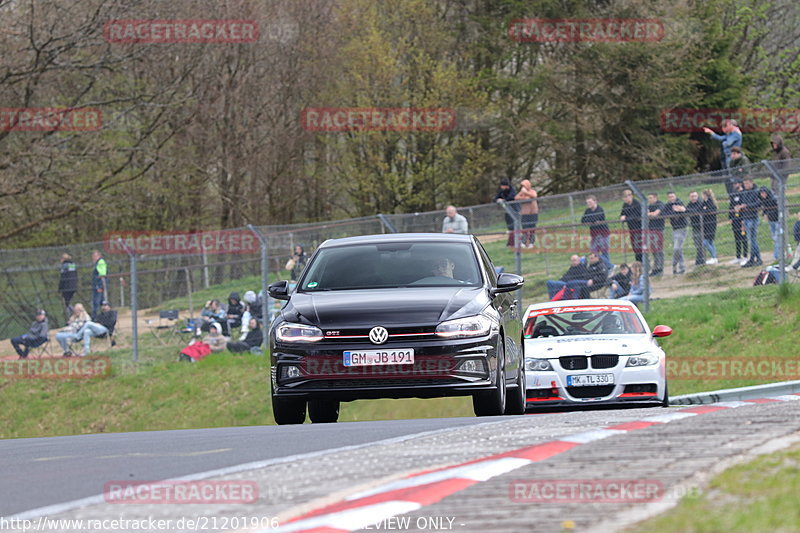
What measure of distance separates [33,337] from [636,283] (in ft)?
39.2

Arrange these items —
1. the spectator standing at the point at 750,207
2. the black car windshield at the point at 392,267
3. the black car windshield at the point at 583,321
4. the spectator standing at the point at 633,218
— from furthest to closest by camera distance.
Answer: the spectator standing at the point at 633,218, the spectator standing at the point at 750,207, the black car windshield at the point at 583,321, the black car windshield at the point at 392,267

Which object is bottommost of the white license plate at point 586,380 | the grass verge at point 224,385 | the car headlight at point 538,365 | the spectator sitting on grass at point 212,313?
the grass verge at point 224,385

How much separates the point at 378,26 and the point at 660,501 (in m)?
52.8

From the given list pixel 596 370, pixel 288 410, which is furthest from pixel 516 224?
pixel 288 410

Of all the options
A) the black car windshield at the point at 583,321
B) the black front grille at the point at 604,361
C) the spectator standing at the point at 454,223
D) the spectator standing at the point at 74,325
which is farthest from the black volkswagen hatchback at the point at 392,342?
the spectator standing at the point at 74,325

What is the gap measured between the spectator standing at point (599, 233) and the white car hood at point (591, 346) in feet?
24.8

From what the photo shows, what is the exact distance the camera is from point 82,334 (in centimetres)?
2619

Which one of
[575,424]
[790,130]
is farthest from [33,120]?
[790,130]

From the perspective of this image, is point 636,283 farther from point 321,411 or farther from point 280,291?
point 280,291

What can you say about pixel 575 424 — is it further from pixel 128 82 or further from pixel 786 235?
pixel 128 82

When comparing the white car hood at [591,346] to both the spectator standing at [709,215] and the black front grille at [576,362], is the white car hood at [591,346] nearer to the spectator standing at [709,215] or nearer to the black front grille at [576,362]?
the black front grille at [576,362]

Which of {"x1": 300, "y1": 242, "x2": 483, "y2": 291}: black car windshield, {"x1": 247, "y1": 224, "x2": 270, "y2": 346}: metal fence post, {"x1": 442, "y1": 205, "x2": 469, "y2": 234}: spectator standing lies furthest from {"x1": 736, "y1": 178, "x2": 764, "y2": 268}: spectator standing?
Result: {"x1": 300, "y1": 242, "x2": 483, "y2": 291}: black car windshield

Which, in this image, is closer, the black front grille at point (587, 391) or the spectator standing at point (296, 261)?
the black front grille at point (587, 391)

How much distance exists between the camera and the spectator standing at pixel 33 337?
26.2 metres
